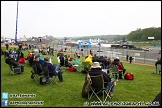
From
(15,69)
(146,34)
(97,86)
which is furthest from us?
(146,34)

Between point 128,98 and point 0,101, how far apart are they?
3752mm

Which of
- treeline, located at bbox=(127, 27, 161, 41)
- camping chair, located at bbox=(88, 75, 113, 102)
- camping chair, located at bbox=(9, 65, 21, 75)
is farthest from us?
treeline, located at bbox=(127, 27, 161, 41)

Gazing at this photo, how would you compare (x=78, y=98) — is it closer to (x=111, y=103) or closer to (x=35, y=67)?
(x=111, y=103)

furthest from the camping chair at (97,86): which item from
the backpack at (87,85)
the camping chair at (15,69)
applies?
the camping chair at (15,69)

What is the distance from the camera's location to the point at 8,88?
606cm

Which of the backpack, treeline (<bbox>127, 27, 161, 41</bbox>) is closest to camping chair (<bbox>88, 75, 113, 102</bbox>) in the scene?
the backpack

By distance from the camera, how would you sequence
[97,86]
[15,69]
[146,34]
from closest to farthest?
[97,86], [15,69], [146,34]

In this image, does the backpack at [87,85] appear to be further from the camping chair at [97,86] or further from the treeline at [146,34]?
the treeline at [146,34]

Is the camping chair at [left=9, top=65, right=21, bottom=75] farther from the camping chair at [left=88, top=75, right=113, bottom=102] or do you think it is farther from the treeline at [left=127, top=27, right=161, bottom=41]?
the treeline at [left=127, top=27, right=161, bottom=41]

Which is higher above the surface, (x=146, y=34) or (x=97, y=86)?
(x=146, y=34)

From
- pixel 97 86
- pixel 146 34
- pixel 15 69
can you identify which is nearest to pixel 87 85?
pixel 97 86

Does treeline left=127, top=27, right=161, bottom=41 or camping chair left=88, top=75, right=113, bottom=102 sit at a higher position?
treeline left=127, top=27, right=161, bottom=41

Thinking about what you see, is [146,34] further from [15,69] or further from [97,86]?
[97,86]

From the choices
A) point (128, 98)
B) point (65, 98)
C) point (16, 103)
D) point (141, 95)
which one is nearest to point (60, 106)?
point (65, 98)
